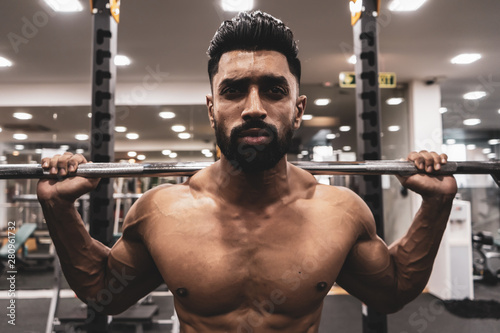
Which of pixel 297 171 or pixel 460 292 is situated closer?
pixel 297 171

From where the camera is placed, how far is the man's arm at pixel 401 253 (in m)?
1.13

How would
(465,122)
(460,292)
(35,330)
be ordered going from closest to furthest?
(35,330)
(460,292)
(465,122)

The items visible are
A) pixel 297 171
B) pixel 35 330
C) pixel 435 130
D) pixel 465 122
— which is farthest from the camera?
pixel 465 122

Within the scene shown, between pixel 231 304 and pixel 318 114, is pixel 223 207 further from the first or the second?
pixel 318 114

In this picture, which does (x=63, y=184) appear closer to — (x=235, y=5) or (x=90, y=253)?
(x=90, y=253)

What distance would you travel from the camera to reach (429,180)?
1115 mm

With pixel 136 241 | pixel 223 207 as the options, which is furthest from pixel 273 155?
pixel 136 241

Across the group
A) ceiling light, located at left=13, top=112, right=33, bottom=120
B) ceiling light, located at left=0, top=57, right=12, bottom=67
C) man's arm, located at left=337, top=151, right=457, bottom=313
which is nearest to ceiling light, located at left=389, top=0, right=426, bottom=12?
man's arm, located at left=337, top=151, right=457, bottom=313

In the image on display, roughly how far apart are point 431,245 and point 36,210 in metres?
6.73

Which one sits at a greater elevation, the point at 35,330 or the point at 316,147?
the point at 316,147

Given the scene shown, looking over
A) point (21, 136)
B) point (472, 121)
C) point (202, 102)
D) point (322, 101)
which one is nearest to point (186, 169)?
Result: point (202, 102)

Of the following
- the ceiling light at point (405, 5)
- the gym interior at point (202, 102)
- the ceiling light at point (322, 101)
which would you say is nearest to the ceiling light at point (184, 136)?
the gym interior at point (202, 102)

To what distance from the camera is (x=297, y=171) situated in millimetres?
1275

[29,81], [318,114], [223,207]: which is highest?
[29,81]
